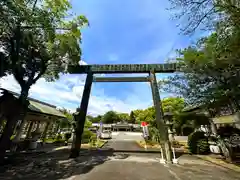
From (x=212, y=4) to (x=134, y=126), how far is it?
177 ft

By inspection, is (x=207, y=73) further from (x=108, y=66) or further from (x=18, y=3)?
(x=18, y=3)

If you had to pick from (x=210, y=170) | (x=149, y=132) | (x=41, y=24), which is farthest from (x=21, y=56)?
(x=149, y=132)

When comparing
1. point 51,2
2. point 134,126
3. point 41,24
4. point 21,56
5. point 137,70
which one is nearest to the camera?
point 41,24

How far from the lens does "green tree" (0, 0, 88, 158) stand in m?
6.89

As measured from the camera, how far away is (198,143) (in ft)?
36.3

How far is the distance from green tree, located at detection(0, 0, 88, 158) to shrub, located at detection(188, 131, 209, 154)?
9584mm

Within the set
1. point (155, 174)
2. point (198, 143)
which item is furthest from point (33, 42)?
point (198, 143)

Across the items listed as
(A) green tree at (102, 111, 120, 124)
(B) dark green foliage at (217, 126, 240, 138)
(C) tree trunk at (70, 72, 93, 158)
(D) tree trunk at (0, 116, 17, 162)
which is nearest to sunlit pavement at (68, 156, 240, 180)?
(C) tree trunk at (70, 72, 93, 158)

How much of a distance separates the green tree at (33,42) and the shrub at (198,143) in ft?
31.4

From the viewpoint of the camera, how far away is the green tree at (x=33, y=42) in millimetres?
6887

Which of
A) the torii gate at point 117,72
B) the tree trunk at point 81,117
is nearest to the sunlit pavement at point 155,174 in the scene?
the tree trunk at point 81,117

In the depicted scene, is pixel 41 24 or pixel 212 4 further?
pixel 41 24

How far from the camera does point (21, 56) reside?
8719mm

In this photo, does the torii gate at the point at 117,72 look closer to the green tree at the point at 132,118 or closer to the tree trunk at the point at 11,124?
the tree trunk at the point at 11,124
